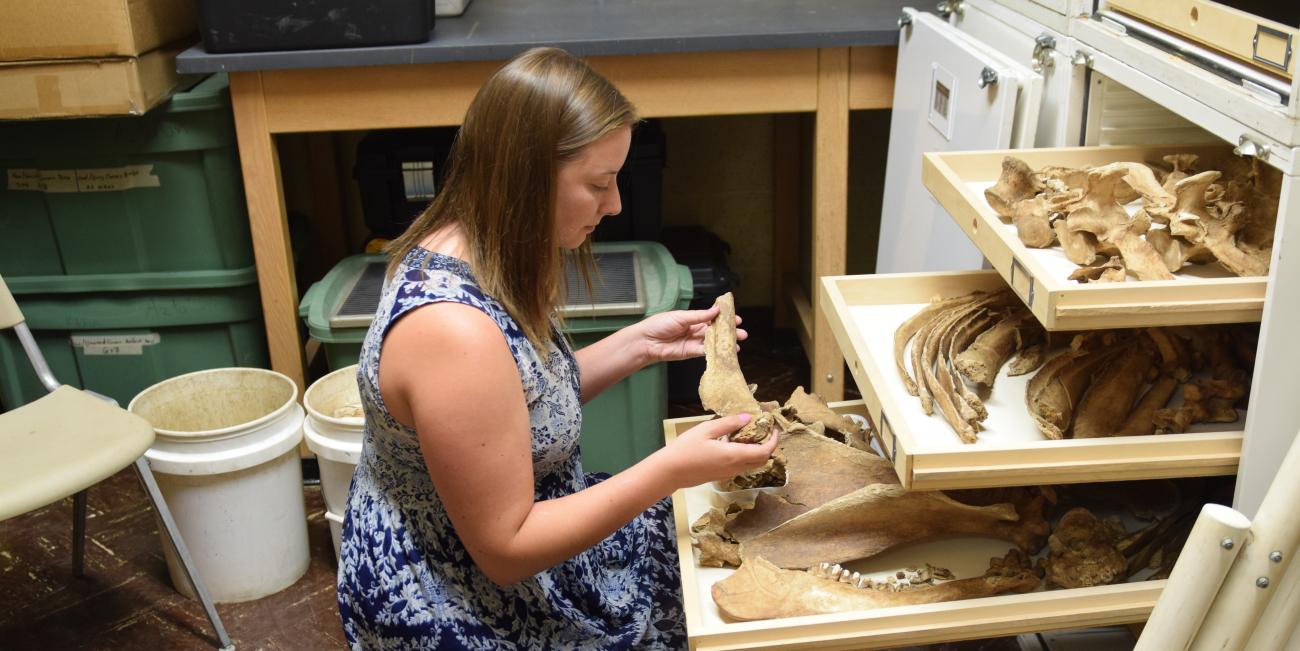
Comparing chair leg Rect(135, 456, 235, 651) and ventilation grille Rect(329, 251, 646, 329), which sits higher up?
ventilation grille Rect(329, 251, 646, 329)

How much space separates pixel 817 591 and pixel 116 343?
2.10m

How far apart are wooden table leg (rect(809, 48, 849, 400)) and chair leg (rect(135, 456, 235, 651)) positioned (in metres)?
1.47

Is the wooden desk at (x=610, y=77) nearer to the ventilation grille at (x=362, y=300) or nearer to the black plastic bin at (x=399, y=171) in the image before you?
the ventilation grille at (x=362, y=300)

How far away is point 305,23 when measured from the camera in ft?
8.30

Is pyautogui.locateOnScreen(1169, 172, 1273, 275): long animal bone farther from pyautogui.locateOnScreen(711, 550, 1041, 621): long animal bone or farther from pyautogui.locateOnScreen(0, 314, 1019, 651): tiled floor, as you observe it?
pyautogui.locateOnScreen(0, 314, 1019, 651): tiled floor

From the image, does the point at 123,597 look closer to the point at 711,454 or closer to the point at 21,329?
the point at 21,329

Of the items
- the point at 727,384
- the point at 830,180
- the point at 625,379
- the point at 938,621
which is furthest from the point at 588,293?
the point at 938,621

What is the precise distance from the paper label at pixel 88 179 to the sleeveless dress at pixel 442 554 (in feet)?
4.68

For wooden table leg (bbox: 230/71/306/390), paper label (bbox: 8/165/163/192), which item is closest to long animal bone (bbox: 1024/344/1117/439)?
wooden table leg (bbox: 230/71/306/390)

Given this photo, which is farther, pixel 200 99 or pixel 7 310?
pixel 200 99

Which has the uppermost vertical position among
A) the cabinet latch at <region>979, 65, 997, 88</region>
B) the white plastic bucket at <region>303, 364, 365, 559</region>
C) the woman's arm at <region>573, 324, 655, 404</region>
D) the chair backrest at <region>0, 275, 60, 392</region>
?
the cabinet latch at <region>979, 65, 997, 88</region>

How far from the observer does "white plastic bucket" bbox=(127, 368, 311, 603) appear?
2.42 m

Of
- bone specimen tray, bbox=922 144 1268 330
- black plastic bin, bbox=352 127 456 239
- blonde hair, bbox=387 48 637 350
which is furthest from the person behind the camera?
black plastic bin, bbox=352 127 456 239

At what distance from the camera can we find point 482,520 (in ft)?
4.67
